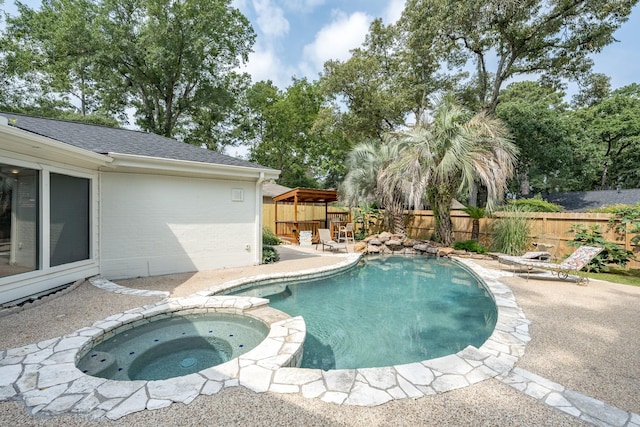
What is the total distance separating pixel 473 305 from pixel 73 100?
27.8m

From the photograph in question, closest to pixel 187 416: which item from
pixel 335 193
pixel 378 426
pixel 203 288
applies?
pixel 378 426

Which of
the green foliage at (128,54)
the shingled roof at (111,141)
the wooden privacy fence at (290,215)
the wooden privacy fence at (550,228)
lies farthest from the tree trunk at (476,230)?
the green foliage at (128,54)

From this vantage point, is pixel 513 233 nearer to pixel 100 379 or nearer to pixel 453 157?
pixel 453 157

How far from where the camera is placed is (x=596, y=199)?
57.5 feet

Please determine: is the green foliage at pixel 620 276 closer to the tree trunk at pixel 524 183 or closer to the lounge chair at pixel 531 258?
the lounge chair at pixel 531 258

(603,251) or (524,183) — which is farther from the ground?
(524,183)

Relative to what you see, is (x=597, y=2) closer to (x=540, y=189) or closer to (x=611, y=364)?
(x=611, y=364)

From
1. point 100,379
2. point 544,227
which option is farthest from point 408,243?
point 100,379

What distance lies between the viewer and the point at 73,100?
20484 millimetres

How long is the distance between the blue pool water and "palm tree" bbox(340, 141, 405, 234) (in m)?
4.70

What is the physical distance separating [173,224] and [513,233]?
11.1 metres

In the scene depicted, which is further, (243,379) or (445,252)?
(445,252)

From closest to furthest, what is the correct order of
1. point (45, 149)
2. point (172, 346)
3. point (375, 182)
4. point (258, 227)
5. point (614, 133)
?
point (172, 346)
point (45, 149)
point (258, 227)
point (375, 182)
point (614, 133)

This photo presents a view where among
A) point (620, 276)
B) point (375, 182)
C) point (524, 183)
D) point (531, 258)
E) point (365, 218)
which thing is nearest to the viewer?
point (620, 276)
